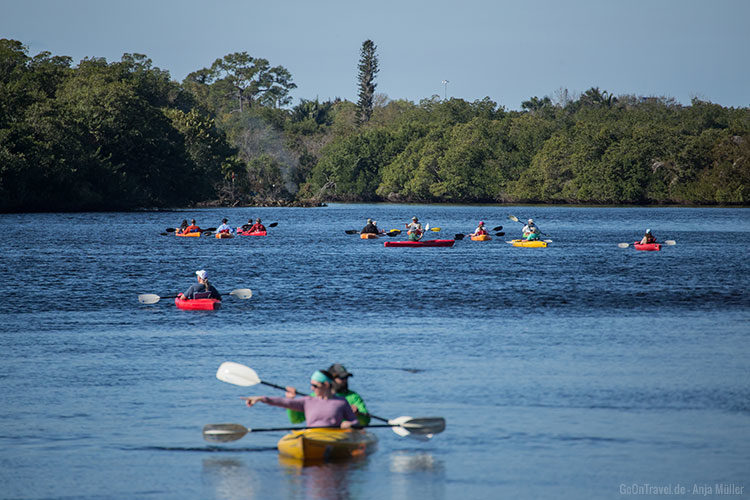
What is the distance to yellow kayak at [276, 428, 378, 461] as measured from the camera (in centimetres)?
1661

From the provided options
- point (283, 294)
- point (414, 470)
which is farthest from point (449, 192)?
point (414, 470)

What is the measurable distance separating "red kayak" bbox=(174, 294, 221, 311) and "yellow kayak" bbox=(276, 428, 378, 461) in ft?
62.9

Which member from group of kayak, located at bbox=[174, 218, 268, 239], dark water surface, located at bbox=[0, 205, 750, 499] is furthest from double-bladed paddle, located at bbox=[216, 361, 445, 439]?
group of kayak, located at bbox=[174, 218, 268, 239]

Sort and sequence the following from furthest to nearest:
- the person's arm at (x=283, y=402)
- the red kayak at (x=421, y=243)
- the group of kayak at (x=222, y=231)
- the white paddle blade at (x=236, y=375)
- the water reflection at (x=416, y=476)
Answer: the group of kayak at (x=222, y=231) < the red kayak at (x=421, y=243) < the white paddle blade at (x=236, y=375) < the person's arm at (x=283, y=402) < the water reflection at (x=416, y=476)

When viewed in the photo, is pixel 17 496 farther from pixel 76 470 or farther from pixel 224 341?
A: pixel 224 341

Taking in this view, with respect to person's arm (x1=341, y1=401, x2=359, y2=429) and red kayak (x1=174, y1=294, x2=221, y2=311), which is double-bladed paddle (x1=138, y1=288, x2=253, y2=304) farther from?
person's arm (x1=341, y1=401, x2=359, y2=429)

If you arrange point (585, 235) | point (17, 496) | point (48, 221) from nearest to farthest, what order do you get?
point (17, 496) → point (585, 235) → point (48, 221)

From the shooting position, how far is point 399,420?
1795cm

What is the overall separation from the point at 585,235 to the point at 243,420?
72682 millimetres

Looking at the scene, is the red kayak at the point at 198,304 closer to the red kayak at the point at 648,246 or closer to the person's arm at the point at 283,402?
the person's arm at the point at 283,402

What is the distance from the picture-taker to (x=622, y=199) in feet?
523

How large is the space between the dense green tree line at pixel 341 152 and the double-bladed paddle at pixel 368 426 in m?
96.6

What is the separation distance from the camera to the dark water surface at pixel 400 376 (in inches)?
645

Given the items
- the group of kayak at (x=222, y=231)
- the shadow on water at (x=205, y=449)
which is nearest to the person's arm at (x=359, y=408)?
the shadow on water at (x=205, y=449)
